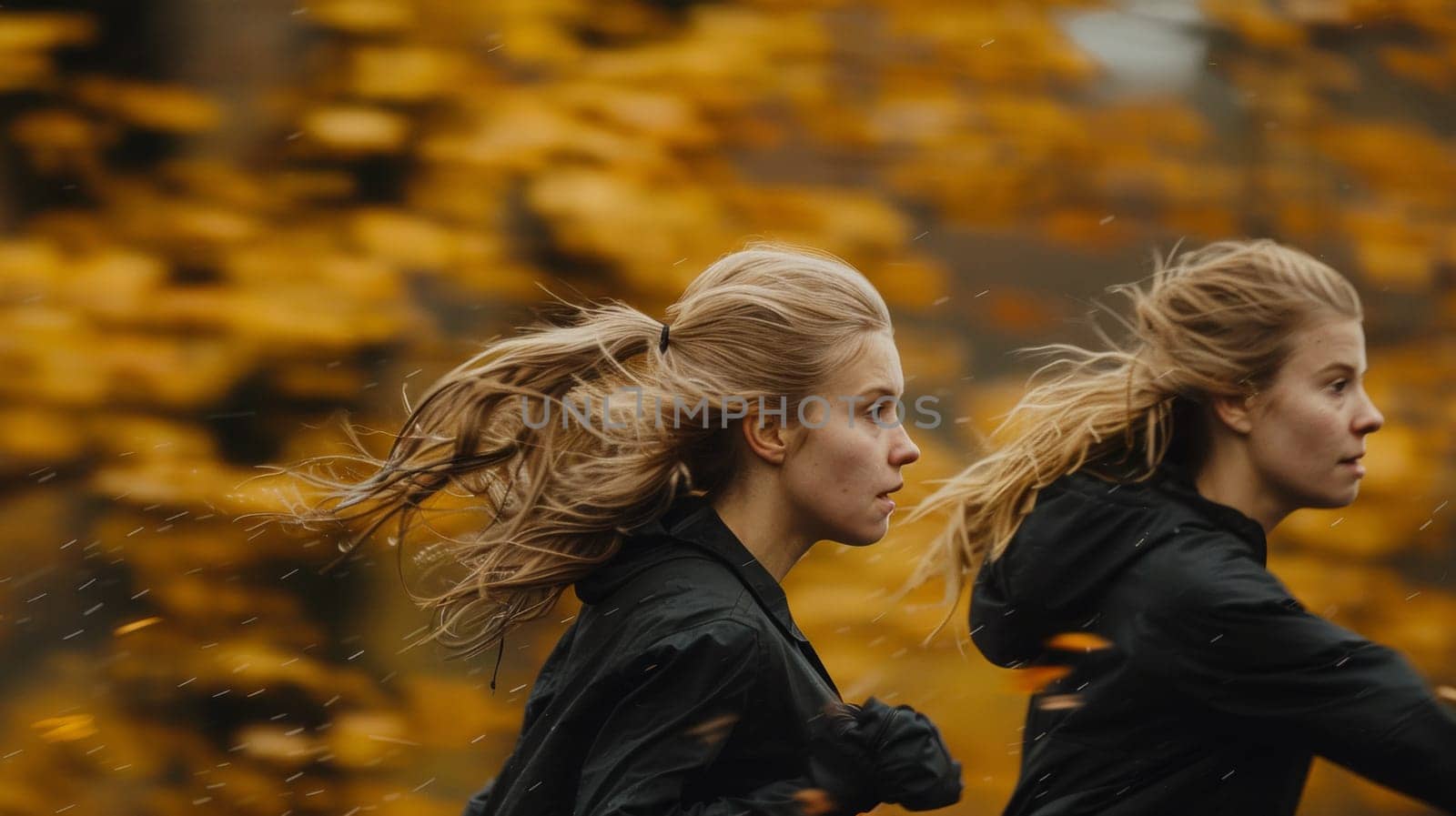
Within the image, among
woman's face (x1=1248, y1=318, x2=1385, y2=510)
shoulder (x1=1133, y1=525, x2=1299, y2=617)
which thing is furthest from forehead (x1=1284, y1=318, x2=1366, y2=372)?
shoulder (x1=1133, y1=525, x2=1299, y2=617)

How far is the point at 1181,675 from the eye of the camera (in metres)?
2.22

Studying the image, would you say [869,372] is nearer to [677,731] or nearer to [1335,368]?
[677,731]

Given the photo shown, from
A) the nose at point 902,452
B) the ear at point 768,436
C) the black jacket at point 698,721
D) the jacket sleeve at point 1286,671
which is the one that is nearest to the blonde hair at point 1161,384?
the jacket sleeve at point 1286,671

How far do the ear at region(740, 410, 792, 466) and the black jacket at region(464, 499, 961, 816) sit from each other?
16 cm

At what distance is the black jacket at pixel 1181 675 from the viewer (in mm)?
2082

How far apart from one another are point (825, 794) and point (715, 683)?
0.67ft

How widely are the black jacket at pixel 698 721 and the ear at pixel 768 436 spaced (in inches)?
6.4

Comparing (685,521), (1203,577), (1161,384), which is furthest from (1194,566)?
(685,521)

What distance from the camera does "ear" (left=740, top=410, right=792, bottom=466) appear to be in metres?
2.12

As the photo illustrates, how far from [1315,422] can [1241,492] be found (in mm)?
162

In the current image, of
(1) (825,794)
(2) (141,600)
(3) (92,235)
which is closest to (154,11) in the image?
(3) (92,235)

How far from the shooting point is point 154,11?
126 inches

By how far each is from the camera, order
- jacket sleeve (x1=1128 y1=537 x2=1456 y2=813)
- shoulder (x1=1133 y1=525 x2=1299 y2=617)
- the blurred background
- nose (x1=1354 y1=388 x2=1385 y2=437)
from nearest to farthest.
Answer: jacket sleeve (x1=1128 y1=537 x2=1456 y2=813)
shoulder (x1=1133 y1=525 x2=1299 y2=617)
nose (x1=1354 y1=388 x2=1385 y2=437)
the blurred background

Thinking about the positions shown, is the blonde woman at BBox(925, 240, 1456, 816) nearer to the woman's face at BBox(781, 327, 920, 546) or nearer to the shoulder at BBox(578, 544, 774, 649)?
the woman's face at BBox(781, 327, 920, 546)
